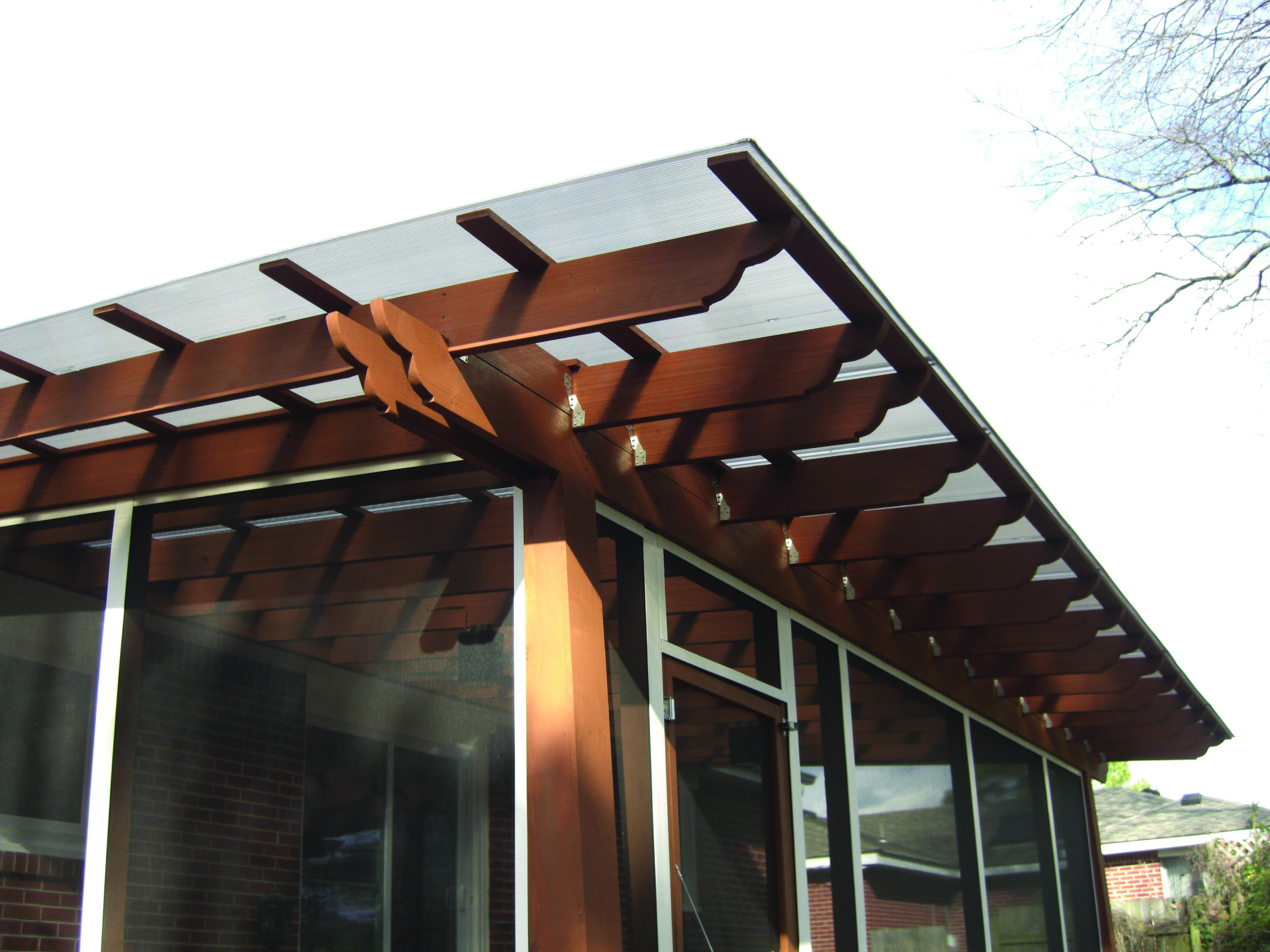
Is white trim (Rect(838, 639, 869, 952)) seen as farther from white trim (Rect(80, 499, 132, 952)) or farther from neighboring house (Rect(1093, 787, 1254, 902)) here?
neighboring house (Rect(1093, 787, 1254, 902))

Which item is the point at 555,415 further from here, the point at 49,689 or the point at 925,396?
the point at 49,689

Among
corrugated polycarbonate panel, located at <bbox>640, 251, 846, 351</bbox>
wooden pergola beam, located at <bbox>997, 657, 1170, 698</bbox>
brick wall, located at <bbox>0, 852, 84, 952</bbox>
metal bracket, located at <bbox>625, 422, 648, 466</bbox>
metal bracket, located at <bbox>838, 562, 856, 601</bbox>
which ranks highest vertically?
corrugated polycarbonate panel, located at <bbox>640, 251, 846, 351</bbox>

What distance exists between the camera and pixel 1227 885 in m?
14.5

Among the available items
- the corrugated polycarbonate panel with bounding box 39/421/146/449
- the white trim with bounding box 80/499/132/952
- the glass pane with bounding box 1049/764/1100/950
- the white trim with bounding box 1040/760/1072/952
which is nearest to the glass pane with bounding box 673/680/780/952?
the white trim with bounding box 80/499/132/952

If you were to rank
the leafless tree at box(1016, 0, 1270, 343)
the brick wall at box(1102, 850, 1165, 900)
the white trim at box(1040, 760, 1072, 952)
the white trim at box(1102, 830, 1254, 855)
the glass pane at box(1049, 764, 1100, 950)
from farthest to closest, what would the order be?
the brick wall at box(1102, 850, 1165, 900) < the white trim at box(1102, 830, 1254, 855) < the glass pane at box(1049, 764, 1100, 950) < the white trim at box(1040, 760, 1072, 952) < the leafless tree at box(1016, 0, 1270, 343)

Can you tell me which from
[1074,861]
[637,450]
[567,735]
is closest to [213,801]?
[567,735]

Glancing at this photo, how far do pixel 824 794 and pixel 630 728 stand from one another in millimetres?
1646

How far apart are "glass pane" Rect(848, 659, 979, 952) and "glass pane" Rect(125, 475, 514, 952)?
2.52m

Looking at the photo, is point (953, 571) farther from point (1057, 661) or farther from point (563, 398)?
point (563, 398)

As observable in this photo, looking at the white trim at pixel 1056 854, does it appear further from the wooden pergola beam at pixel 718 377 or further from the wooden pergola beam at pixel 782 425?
the wooden pergola beam at pixel 718 377

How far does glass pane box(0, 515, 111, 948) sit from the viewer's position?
11.0ft

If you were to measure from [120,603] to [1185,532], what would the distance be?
14.6 metres

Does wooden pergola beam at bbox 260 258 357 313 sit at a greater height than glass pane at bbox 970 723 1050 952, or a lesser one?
greater

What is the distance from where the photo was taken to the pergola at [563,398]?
270 centimetres
